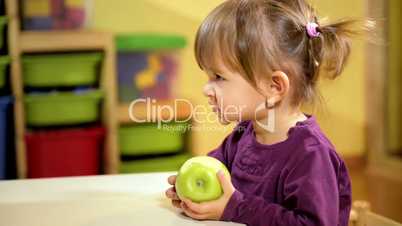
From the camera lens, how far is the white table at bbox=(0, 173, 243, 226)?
72 cm

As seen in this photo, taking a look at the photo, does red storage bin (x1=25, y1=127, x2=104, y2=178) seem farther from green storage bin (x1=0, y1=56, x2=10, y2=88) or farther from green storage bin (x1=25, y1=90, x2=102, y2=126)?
green storage bin (x1=0, y1=56, x2=10, y2=88)

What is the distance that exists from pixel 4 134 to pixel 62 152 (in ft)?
0.64

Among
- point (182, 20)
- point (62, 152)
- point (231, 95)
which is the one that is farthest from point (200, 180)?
point (182, 20)

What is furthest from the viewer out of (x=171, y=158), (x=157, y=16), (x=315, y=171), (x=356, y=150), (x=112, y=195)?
(x=356, y=150)

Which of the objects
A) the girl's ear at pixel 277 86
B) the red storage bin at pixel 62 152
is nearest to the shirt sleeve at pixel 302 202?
the girl's ear at pixel 277 86

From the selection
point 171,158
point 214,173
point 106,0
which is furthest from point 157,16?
point 214,173

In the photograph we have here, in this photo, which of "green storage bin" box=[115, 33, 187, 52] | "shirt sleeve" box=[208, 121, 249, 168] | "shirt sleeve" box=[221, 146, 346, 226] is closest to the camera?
"shirt sleeve" box=[221, 146, 346, 226]

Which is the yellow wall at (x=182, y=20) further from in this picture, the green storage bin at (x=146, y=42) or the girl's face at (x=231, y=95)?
the girl's face at (x=231, y=95)

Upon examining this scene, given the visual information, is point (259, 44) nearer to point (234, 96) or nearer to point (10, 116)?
point (234, 96)

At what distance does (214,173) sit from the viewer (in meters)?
0.71

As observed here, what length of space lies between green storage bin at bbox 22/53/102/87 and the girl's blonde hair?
1110 millimetres

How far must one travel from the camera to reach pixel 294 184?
2.28 ft

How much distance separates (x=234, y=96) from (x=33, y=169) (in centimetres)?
123

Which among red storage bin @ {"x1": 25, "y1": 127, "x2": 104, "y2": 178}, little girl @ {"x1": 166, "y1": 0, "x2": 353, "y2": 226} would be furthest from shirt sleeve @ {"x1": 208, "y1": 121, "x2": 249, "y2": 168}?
red storage bin @ {"x1": 25, "y1": 127, "x2": 104, "y2": 178}
